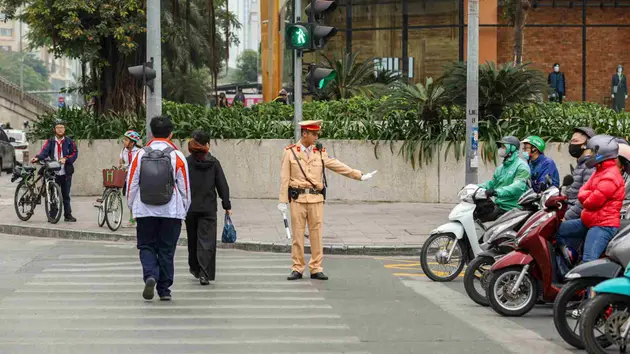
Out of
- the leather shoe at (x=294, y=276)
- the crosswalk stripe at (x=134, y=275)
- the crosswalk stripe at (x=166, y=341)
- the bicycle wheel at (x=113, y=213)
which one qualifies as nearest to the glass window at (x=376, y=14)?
the bicycle wheel at (x=113, y=213)

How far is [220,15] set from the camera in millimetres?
45156

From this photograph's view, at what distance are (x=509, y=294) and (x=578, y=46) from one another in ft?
97.7

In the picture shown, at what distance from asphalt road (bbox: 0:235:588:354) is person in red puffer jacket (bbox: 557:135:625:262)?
0.84 meters

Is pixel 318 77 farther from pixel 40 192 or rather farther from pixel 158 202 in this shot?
pixel 158 202

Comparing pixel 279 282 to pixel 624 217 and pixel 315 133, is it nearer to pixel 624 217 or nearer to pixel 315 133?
pixel 315 133

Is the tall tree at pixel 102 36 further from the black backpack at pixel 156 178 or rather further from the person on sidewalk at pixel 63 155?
the black backpack at pixel 156 178

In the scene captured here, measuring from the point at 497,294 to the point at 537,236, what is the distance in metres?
0.66

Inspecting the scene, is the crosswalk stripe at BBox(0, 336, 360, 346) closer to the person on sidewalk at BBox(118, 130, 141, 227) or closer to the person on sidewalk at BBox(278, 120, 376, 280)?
the person on sidewalk at BBox(278, 120, 376, 280)

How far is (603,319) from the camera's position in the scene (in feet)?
25.6

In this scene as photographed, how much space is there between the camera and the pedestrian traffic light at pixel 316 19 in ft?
53.6

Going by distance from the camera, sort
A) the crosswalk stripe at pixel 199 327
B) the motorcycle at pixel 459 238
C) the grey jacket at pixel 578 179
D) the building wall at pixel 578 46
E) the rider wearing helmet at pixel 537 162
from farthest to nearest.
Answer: the building wall at pixel 578 46, the rider wearing helmet at pixel 537 162, the motorcycle at pixel 459 238, the grey jacket at pixel 578 179, the crosswalk stripe at pixel 199 327

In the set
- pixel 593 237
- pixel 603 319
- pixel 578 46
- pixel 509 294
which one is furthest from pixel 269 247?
pixel 578 46

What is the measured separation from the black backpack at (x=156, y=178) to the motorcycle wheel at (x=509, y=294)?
10.2 feet

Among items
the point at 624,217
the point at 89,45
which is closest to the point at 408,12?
the point at 89,45
